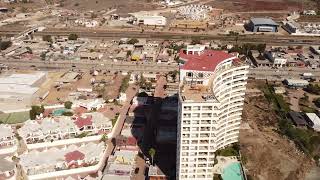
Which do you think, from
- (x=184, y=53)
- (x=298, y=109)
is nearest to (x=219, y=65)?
(x=184, y=53)

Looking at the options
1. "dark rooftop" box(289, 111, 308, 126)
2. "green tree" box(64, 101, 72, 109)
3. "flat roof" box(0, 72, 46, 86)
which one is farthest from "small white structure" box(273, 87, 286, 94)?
"flat roof" box(0, 72, 46, 86)

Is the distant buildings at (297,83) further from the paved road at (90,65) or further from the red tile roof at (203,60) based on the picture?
the red tile roof at (203,60)

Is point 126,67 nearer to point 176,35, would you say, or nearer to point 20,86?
point 20,86

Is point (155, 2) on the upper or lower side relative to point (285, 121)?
upper

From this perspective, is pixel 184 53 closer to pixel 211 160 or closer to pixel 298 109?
pixel 211 160

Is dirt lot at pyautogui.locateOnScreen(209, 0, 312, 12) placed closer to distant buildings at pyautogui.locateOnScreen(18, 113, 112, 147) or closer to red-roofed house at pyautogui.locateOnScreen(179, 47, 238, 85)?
red-roofed house at pyautogui.locateOnScreen(179, 47, 238, 85)

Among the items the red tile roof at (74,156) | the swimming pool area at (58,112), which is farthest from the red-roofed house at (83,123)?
the red tile roof at (74,156)
